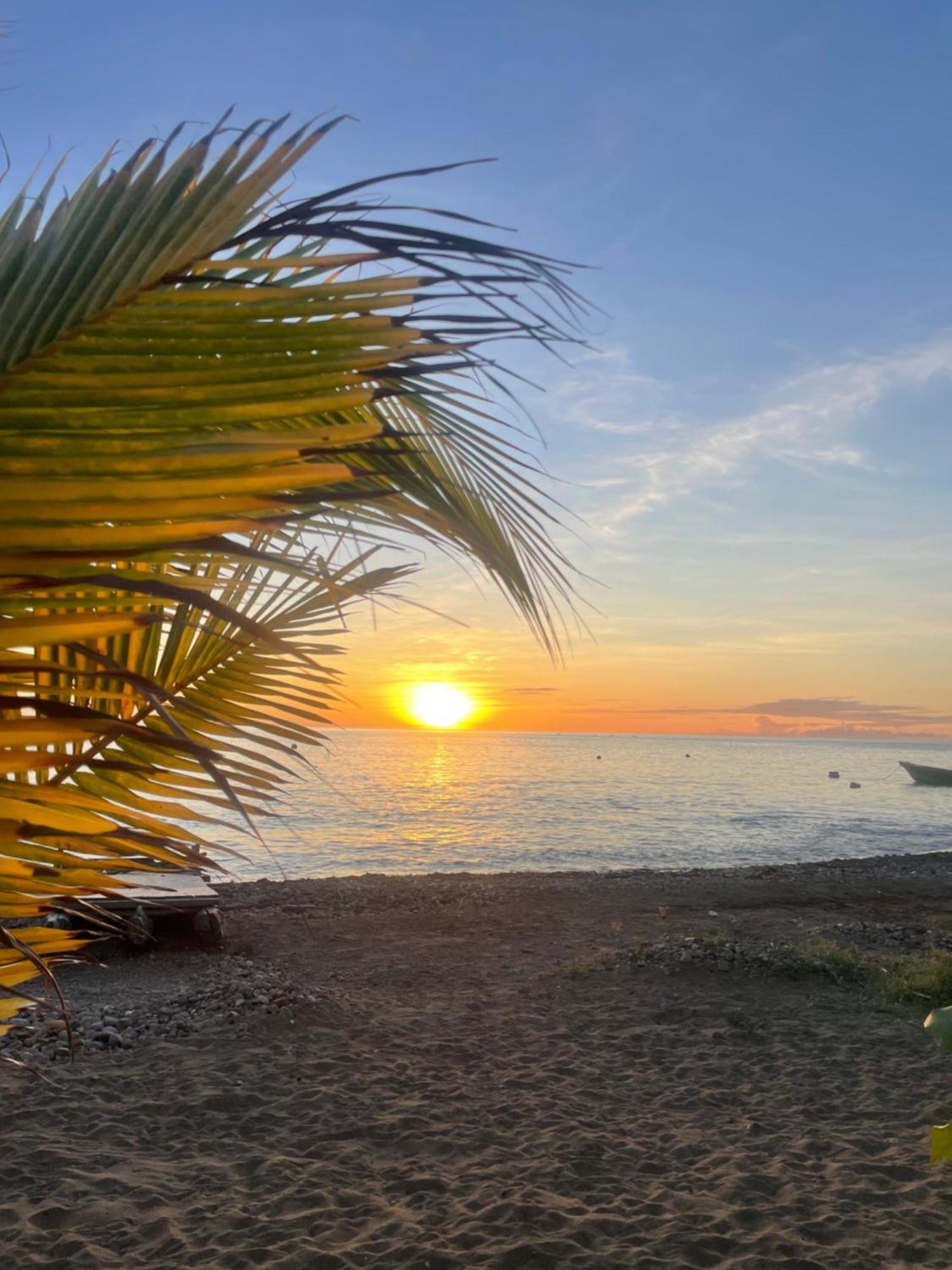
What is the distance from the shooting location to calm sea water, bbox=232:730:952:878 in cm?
2553

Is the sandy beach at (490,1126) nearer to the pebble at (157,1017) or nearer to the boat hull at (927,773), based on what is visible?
the pebble at (157,1017)

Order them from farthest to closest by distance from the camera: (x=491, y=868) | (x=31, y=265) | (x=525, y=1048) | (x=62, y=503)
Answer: (x=491, y=868)
(x=525, y=1048)
(x=31, y=265)
(x=62, y=503)

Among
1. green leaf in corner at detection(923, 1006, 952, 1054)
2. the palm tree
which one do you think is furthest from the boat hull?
the palm tree

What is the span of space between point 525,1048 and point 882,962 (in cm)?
489

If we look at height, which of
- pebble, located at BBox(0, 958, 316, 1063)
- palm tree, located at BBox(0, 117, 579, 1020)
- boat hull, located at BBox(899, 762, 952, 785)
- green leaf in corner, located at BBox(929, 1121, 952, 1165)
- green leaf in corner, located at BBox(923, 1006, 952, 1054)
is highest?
palm tree, located at BBox(0, 117, 579, 1020)

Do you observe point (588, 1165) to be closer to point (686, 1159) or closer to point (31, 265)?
point (686, 1159)

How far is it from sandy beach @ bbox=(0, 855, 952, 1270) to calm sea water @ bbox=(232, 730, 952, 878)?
2107mm

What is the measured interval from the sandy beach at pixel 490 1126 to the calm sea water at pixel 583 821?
2.11 metres

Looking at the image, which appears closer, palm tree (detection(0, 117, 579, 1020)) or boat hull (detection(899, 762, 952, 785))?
palm tree (detection(0, 117, 579, 1020))

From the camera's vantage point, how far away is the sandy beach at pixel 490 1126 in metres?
4.70

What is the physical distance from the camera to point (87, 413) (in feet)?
2.34

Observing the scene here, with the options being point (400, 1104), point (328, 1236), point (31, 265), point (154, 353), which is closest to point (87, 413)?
point (154, 353)

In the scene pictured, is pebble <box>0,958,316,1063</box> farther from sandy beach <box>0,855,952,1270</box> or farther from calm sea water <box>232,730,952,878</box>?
calm sea water <box>232,730,952,878</box>

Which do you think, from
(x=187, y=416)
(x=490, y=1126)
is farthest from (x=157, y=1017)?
(x=187, y=416)
